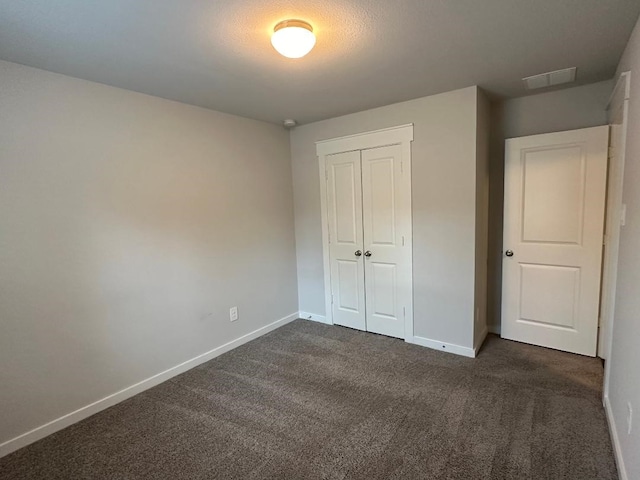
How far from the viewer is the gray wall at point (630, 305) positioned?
4.92 feet

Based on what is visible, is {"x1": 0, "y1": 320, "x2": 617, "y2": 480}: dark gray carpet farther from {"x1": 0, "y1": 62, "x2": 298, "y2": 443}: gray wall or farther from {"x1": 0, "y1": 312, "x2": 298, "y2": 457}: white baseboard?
{"x1": 0, "y1": 62, "x2": 298, "y2": 443}: gray wall

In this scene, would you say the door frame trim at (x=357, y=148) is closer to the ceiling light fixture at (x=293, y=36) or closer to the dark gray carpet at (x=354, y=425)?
the dark gray carpet at (x=354, y=425)

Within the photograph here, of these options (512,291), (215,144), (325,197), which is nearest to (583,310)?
(512,291)

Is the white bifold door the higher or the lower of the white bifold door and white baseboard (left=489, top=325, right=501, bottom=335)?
the higher

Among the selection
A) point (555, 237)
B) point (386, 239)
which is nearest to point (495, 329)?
point (555, 237)

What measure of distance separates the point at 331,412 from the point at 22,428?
6.39 feet

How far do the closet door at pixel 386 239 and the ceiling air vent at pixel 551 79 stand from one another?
114 cm

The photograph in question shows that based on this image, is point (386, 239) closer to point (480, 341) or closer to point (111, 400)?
point (480, 341)

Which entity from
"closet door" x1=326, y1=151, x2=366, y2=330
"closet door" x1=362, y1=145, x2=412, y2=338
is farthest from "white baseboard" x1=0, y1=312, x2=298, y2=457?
"closet door" x1=362, y1=145, x2=412, y2=338

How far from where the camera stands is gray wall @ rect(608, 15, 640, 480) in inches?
59.1

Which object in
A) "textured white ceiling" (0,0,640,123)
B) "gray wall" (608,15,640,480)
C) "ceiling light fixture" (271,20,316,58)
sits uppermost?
"textured white ceiling" (0,0,640,123)

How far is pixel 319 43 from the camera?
1923 mm

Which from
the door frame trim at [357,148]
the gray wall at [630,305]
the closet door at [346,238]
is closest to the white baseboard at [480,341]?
the door frame trim at [357,148]

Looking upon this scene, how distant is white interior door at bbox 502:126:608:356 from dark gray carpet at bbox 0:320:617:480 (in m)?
0.29
